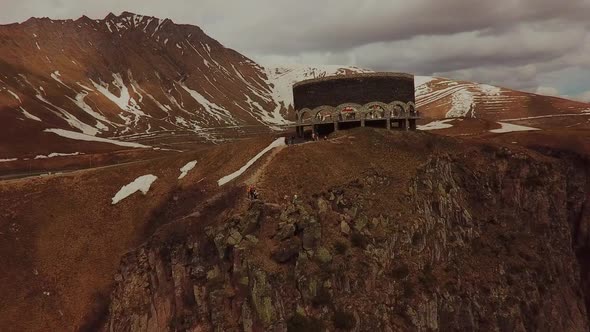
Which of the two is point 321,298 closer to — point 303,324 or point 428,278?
point 303,324

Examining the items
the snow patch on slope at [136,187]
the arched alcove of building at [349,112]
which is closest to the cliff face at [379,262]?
the arched alcove of building at [349,112]

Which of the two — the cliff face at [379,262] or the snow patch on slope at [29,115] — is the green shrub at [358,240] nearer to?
the cliff face at [379,262]

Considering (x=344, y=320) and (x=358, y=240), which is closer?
(x=344, y=320)

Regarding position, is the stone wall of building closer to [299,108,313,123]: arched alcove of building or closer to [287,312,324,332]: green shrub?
[299,108,313,123]: arched alcove of building

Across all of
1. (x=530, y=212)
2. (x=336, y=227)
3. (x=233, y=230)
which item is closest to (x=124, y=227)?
(x=233, y=230)

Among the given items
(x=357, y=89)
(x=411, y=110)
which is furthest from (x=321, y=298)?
(x=411, y=110)

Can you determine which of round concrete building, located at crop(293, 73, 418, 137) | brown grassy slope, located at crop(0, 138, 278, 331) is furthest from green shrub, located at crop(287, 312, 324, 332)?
round concrete building, located at crop(293, 73, 418, 137)
